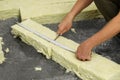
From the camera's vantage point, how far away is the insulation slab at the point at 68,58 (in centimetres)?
234

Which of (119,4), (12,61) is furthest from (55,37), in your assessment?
(119,4)

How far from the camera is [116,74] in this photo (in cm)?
229

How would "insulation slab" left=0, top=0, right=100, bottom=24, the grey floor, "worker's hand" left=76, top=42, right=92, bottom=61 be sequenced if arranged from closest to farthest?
"worker's hand" left=76, top=42, right=92, bottom=61
the grey floor
"insulation slab" left=0, top=0, right=100, bottom=24

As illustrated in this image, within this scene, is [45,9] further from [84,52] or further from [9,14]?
[84,52]

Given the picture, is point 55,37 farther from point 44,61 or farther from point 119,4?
point 119,4

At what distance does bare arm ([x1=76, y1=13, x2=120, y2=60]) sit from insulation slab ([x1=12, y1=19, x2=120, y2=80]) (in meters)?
0.08

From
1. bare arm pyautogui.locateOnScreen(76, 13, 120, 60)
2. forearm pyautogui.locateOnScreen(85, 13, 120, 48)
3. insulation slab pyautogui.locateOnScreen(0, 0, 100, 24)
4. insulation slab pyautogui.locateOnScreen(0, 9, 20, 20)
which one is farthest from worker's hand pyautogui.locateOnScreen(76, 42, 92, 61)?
insulation slab pyautogui.locateOnScreen(0, 9, 20, 20)

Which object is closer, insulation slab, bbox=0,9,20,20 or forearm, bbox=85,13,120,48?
forearm, bbox=85,13,120,48

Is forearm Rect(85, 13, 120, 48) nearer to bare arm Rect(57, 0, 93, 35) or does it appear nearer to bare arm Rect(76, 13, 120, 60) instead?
bare arm Rect(76, 13, 120, 60)

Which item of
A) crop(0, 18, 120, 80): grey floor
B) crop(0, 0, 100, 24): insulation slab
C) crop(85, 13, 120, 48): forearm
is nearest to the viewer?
crop(85, 13, 120, 48): forearm

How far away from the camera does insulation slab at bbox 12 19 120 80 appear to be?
2336 millimetres

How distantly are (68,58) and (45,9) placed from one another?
92cm

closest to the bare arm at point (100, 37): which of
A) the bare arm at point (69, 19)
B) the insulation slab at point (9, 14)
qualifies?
the bare arm at point (69, 19)

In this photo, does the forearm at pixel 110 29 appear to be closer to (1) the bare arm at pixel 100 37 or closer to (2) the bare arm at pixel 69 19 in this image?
(1) the bare arm at pixel 100 37
